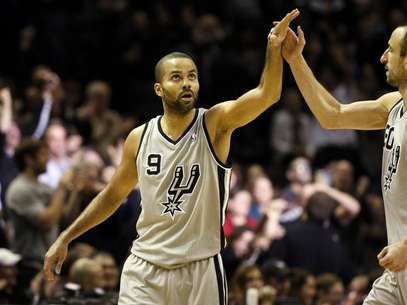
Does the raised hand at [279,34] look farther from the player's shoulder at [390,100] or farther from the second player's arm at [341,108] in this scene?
the player's shoulder at [390,100]

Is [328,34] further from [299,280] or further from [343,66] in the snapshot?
[299,280]

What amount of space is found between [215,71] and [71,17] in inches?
92.9

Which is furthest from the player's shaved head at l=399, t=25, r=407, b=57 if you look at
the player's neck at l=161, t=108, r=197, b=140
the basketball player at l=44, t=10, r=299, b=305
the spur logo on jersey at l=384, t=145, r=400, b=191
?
the player's neck at l=161, t=108, r=197, b=140

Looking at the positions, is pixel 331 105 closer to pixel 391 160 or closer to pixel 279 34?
pixel 279 34

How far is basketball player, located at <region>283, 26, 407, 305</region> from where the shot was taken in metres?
6.79

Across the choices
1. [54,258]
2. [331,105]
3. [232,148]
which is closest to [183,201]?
[54,258]

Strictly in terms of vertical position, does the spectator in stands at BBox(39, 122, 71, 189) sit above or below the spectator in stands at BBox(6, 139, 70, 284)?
above

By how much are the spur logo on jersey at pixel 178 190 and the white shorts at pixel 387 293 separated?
1292 mm

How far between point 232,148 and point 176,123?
8637 millimetres

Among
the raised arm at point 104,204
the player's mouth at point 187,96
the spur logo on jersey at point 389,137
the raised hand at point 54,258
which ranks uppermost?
the player's mouth at point 187,96

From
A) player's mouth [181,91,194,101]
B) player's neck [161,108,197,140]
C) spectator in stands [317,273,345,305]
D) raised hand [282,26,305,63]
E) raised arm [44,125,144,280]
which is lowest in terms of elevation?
spectator in stands [317,273,345,305]

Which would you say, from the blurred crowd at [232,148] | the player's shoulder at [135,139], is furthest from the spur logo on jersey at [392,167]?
the blurred crowd at [232,148]

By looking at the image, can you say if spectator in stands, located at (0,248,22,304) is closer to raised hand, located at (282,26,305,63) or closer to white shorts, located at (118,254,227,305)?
white shorts, located at (118,254,227,305)

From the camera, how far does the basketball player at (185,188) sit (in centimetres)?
724
